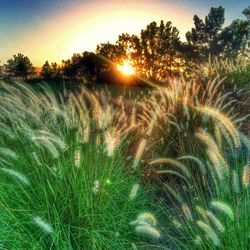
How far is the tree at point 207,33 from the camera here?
5875 cm

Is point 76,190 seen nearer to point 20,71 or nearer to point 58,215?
point 58,215

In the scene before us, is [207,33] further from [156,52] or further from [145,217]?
[145,217]

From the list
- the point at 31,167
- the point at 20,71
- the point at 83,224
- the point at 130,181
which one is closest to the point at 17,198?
the point at 31,167

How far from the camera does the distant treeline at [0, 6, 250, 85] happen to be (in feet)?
166

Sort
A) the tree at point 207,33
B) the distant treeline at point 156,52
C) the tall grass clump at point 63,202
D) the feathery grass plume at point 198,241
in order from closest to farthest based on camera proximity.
Result: the feathery grass plume at point 198,241 < the tall grass clump at point 63,202 < the distant treeline at point 156,52 < the tree at point 207,33

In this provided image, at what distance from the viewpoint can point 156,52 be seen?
2579 inches

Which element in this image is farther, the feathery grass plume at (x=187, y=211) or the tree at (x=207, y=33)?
the tree at (x=207, y=33)

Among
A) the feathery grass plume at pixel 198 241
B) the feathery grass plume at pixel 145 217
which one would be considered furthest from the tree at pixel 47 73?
the feathery grass plume at pixel 198 241

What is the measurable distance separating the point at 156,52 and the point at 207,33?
28.1 ft

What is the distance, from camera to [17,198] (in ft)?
14.2

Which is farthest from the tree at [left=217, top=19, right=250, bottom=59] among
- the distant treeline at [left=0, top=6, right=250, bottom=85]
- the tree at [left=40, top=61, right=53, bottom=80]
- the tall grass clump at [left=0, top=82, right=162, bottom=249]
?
the tall grass clump at [left=0, top=82, right=162, bottom=249]

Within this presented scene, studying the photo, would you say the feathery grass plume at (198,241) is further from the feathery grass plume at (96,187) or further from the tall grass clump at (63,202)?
the feathery grass plume at (96,187)

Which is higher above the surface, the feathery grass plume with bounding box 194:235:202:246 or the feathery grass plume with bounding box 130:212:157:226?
the feathery grass plume with bounding box 130:212:157:226

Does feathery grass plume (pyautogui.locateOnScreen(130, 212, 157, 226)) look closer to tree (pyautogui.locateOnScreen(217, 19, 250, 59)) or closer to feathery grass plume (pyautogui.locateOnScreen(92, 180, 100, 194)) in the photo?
feathery grass plume (pyautogui.locateOnScreen(92, 180, 100, 194))
